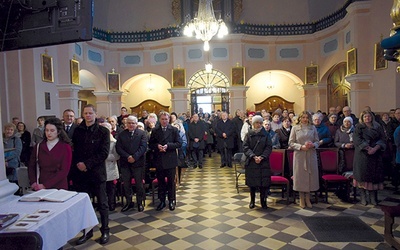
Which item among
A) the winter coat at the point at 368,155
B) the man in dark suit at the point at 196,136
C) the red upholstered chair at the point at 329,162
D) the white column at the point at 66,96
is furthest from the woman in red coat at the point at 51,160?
the white column at the point at 66,96

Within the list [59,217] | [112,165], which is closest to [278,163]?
[112,165]

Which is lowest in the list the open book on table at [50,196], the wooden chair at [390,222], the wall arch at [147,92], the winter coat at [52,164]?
the wooden chair at [390,222]

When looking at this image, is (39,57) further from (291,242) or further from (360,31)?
(360,31)

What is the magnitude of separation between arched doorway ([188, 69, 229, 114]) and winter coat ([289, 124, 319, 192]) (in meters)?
11.4

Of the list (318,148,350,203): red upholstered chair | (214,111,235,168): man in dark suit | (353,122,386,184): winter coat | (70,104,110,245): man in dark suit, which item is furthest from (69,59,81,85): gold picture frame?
(353,122,386,184): winter coat

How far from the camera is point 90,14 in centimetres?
285

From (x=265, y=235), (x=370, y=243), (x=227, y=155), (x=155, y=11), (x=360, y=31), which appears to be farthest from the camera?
(x=155, y=11)

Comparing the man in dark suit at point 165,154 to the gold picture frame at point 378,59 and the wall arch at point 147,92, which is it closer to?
the gold picture frame at point 378,59

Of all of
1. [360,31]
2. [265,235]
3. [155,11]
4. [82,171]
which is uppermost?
[155,11]

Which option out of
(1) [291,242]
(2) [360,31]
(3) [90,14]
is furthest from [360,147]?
(2) [360,31]

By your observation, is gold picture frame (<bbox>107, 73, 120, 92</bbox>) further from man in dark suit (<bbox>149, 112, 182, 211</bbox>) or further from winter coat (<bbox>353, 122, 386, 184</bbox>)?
winter coat (<bbox>353, 122, 386, 184</bbox>)

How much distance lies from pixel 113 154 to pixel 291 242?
3.28 metres

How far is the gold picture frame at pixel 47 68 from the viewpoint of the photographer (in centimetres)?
1084

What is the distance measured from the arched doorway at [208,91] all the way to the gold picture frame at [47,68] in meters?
7.36
